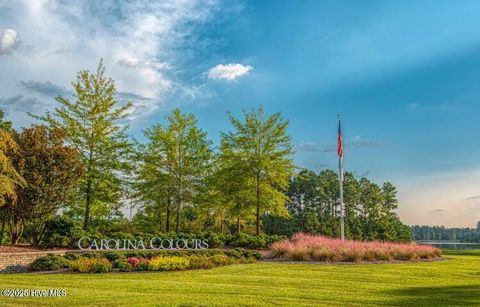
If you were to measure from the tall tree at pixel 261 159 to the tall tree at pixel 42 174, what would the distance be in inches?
406

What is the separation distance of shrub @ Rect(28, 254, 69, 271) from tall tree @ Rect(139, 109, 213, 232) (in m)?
11.9

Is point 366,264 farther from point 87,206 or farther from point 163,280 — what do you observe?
point 87,206

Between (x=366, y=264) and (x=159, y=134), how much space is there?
16434mm

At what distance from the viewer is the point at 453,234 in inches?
7628

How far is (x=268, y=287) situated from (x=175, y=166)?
1849 centimetres

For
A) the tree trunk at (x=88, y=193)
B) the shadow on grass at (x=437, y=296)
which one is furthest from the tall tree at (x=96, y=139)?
the shadow on grass at (x=437, y=296)

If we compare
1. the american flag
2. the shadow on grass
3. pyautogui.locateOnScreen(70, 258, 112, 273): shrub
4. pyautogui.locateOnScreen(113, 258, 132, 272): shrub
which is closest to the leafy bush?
pyautogui.locateOnScreen(113, 258, 132, 272): shrub

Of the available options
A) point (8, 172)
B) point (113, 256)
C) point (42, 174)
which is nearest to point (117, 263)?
point (113, 256)

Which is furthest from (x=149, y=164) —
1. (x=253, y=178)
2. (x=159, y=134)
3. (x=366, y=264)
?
(x=366, y=264)

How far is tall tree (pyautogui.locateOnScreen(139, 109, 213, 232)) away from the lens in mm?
28312

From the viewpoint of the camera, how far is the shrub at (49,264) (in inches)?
624

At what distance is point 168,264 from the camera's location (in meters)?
15.6

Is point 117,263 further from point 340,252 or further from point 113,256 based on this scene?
point 340,252

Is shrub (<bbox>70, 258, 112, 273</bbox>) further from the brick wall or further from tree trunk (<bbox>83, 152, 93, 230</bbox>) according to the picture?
tree trunk (<bbox>83, 152, 93, 230</bbox>)
